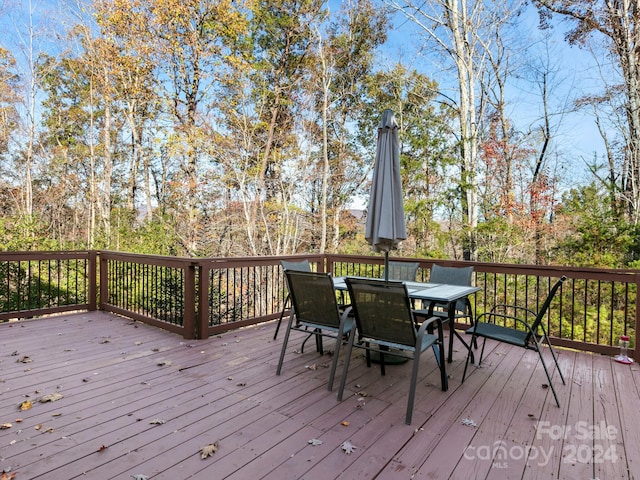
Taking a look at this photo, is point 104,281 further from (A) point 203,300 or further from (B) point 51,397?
(B) point 51,397

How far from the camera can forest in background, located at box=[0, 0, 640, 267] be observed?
8508mm

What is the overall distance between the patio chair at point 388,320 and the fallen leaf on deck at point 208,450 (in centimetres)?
95

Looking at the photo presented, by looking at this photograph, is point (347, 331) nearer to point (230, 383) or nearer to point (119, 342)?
point (230, 383)

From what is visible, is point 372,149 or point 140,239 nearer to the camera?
point 140,239

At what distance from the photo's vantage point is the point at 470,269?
403 centimetres

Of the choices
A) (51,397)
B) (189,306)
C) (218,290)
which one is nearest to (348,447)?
(51,397)

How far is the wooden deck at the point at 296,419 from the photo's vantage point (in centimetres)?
184

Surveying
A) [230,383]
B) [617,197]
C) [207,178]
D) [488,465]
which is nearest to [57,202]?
[207,178]

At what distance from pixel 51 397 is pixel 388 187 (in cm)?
315

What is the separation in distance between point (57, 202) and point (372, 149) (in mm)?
11966

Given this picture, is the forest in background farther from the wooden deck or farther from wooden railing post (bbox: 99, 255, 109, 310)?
the wooden deck

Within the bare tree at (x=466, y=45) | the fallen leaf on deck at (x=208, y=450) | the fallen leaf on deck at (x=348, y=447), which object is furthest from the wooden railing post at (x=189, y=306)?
the bare tree at (x=466, y=45)

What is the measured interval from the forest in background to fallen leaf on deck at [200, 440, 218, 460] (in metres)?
6.33

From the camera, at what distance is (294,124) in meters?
12.1
